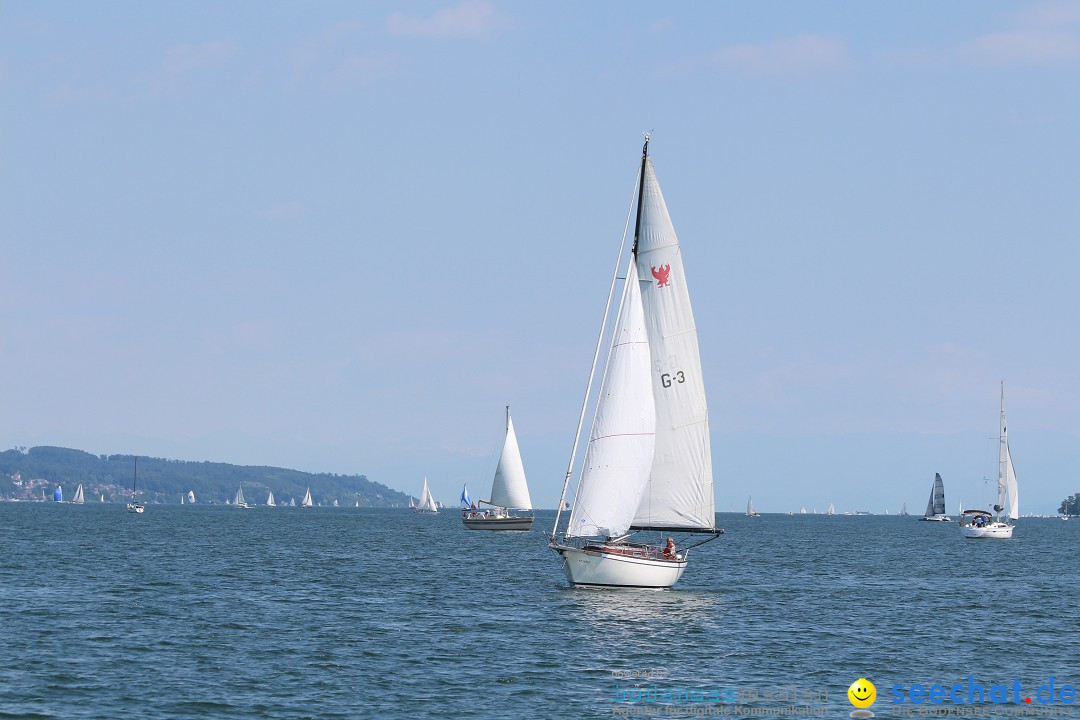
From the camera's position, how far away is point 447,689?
34625 millimetres

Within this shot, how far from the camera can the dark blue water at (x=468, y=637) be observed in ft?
110

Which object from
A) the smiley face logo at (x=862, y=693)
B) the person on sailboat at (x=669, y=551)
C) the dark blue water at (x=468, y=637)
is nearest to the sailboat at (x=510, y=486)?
the dark blue water at (x=468, y=637)

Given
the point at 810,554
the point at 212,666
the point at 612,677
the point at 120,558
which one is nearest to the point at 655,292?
the point at 612,677

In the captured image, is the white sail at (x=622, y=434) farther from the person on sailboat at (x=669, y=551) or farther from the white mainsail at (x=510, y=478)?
the white mainsail at (x=510, y=478)

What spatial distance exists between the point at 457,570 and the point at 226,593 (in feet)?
69.0

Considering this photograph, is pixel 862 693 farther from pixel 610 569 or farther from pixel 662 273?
pixel 662 273

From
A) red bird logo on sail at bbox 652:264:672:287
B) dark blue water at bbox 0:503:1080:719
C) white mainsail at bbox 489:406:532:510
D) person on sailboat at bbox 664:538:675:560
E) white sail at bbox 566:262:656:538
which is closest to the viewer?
dark blue water at bbox 0:503:1080:719

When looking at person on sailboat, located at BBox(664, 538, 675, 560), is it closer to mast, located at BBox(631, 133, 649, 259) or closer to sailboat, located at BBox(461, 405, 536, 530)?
mast, located at BBox(631, 133, 649, 259)

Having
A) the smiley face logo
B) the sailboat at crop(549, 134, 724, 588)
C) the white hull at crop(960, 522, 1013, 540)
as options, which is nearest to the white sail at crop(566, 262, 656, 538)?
the sailboat at crop(549, 134, 724, 588)

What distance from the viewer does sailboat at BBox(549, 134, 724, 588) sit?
53531mm

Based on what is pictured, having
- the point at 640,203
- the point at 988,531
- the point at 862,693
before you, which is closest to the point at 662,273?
the point at 640,203

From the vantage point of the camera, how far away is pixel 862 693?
3444cm

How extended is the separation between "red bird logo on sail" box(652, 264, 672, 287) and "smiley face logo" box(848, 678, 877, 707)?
22.0 metres

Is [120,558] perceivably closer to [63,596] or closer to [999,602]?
[63,596]
